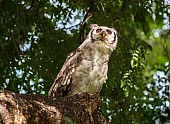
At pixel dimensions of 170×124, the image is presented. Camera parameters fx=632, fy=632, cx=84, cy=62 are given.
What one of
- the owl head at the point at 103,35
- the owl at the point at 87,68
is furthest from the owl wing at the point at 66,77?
the owl head at the point at 103,35

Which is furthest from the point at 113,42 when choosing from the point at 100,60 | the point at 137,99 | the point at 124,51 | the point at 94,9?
the point at 137,99

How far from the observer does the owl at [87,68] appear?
6.20 meters

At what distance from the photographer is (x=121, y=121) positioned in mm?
8523

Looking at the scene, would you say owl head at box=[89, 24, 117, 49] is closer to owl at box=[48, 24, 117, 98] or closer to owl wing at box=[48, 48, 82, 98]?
owl at box=[48, 24, 117, 98]

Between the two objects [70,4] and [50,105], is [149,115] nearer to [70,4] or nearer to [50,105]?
[70,4]

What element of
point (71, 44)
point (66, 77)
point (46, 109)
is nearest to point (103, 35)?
point (66, 77)

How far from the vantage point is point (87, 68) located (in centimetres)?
622

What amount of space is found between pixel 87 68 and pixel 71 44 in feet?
6.66

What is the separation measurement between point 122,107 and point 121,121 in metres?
0.29

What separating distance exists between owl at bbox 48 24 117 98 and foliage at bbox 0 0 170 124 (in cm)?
98

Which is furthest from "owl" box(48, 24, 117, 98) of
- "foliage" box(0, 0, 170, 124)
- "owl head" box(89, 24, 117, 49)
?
"foliage" box(0, 0, 170, 124)

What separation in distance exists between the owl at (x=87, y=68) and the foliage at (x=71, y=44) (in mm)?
981

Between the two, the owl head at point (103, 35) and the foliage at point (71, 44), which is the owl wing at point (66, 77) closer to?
the owl head at point (103, 35)

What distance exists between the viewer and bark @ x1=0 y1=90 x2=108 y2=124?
12.8ft
